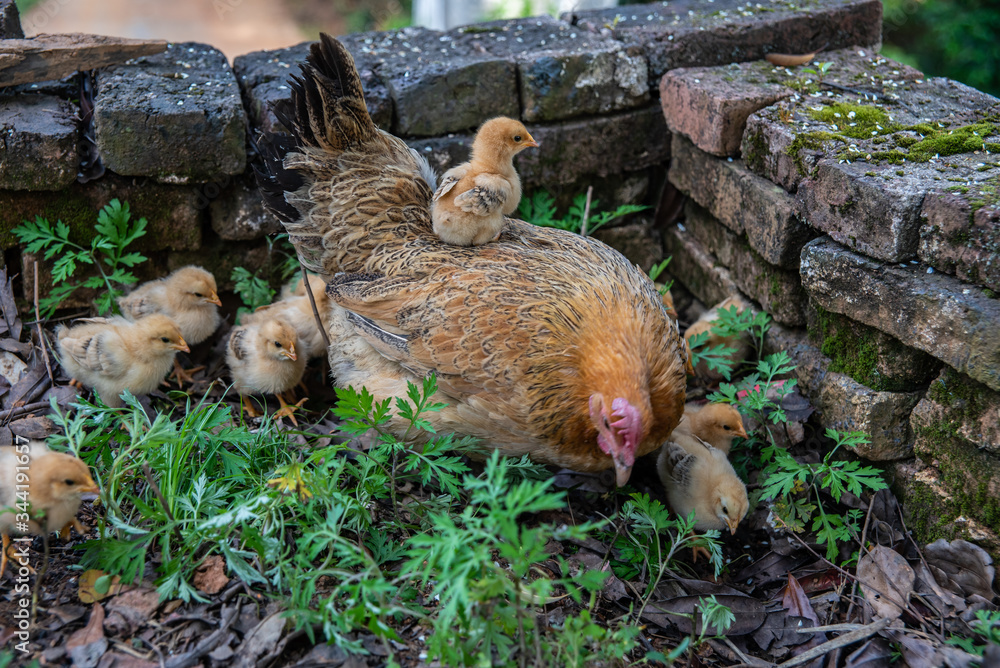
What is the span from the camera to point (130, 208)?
12.8 feet

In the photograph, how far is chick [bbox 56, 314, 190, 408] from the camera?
340 centimetres

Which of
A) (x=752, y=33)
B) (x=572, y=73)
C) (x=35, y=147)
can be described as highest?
(x=752, y=33)

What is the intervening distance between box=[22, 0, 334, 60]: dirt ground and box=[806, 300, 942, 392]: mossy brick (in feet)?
35.6

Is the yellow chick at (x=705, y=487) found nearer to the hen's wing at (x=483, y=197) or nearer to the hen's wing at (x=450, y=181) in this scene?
the hen's wing at (x=483, y=197)

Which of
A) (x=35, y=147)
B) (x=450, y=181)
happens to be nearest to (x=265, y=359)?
(x=450, y=181)

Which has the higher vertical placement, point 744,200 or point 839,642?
point 744,200

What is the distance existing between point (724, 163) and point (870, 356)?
1.36 meters

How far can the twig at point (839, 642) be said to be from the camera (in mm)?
2695

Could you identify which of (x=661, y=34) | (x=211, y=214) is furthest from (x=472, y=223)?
(x=661, y=34)

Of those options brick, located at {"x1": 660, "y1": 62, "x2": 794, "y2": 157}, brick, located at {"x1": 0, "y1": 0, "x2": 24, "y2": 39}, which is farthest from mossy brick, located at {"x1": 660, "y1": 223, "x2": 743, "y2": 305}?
brick, located at {"x1": 0, "y1": 0, "x2": 24, "y2": 39}

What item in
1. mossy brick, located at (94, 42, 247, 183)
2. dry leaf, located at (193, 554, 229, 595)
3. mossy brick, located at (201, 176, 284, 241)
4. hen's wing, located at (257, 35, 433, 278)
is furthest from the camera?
mossy brick, located at (201, 176, 284, 241)

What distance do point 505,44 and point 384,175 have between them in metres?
1.63

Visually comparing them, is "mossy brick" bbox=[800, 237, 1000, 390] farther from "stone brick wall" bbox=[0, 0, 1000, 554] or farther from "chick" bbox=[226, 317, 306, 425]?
"chick" bbox=[226, 317, 306, 425]

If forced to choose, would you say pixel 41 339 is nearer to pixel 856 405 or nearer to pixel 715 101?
pixel 715 101
